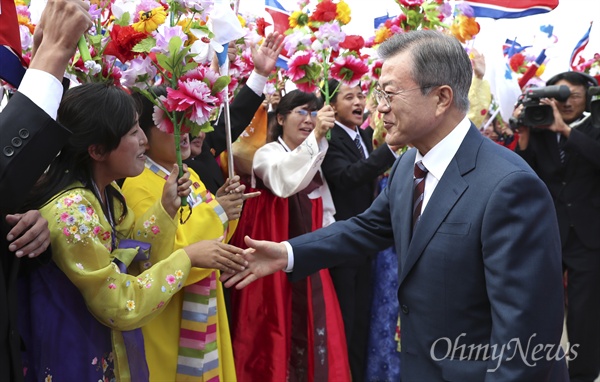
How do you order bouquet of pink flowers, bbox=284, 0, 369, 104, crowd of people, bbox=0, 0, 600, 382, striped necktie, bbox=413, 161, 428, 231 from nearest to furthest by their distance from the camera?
crowd of people, bbox=0, 0, 600, 382, striped necktie, bbox=413, 161, 428, 231, bouquet of pink flowers, bbox=284, 0, 369, 104

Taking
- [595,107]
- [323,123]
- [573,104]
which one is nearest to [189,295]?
[323,123]

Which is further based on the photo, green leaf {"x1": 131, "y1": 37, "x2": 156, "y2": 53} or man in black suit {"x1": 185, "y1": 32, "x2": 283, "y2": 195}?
man in black suit {"x1": 185, "y1": 32, "x2": 283, "y2": 195}

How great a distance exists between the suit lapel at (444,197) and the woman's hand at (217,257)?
60cm

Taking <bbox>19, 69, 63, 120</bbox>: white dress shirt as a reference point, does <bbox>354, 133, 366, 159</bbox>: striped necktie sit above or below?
below

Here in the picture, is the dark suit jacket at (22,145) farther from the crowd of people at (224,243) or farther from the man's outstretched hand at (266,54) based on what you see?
the man's outstretched hand at (266,54)

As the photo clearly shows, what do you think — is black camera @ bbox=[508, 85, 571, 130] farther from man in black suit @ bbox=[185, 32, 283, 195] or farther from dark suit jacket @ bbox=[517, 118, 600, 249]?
man in black suit @ bbox=[185, 32, 283, 195]

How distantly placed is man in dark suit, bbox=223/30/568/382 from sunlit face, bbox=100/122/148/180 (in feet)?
1.48

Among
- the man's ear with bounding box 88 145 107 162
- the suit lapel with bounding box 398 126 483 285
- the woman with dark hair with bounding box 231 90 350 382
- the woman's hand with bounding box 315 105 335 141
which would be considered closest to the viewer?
the suit lapel with bounding box 398 126 483 285

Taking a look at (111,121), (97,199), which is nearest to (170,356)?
(97,199)

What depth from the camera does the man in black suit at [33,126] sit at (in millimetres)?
1420

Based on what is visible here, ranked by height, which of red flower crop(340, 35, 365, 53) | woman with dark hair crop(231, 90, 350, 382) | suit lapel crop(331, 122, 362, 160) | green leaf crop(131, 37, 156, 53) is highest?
green leaf crop(131, 37, 156, 53)

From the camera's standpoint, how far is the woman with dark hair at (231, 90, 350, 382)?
10.8ft

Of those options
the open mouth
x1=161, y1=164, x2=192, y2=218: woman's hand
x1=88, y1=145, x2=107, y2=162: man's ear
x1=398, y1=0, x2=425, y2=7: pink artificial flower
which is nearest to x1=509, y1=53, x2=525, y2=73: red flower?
x1=398, y1=0, x2=425, y2=7: pink artificial flower

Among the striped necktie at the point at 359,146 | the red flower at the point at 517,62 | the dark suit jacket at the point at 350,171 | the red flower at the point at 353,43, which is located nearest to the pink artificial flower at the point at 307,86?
the red flower at the point at 353,43
